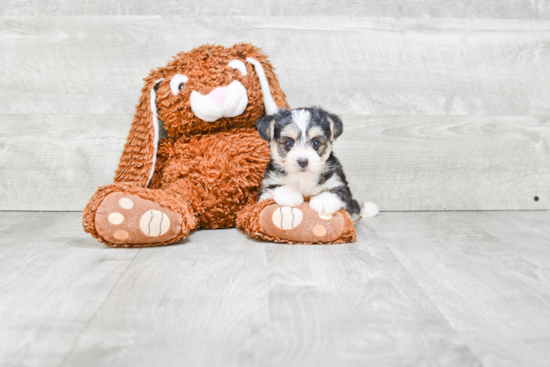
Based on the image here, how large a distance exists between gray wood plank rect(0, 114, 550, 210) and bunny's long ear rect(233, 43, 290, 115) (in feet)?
1.89

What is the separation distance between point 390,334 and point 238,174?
3.80 ft

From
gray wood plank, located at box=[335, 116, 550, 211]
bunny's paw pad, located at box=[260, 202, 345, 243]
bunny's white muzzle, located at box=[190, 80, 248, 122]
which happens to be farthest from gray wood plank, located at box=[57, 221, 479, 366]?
gray wood plank, located at box=[335, 116, 550, 211]

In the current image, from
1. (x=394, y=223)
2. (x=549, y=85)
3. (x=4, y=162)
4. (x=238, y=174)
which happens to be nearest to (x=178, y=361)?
(x=238, y=174)

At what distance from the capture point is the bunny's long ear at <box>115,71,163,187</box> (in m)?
2.14

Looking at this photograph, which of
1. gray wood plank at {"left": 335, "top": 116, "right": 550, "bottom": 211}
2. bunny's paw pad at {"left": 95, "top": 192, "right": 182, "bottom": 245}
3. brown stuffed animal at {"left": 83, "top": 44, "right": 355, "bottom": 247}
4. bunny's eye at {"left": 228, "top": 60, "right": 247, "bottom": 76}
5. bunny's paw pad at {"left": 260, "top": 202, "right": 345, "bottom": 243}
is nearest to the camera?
bunny's paw pad at {"left": 95, "top": 192, "right": 182, "bottom": 245}

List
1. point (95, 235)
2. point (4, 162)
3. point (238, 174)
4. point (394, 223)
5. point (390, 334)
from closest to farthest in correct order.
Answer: point (390, 334) < point (95, 235) < point (238, 174) < point (394, 223) < point (4, 162)

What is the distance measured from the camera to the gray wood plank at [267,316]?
3.49 feet

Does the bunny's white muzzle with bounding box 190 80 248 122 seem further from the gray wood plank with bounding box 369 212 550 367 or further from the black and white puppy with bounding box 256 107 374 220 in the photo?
the gray wood plank with bounding box 369 212 550 367

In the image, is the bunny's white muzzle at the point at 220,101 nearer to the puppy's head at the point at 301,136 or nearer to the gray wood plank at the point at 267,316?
the puppy's head at the point at 301,136

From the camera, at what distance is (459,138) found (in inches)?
107

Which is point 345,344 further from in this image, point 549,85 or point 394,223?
point 549,85

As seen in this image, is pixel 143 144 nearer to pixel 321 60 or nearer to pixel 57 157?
pixel 57 157

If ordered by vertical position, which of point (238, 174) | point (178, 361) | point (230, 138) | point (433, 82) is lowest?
point (178, 361)

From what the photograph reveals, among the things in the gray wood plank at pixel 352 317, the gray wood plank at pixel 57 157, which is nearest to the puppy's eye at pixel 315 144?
the gray wood plank at pixel 352 317
